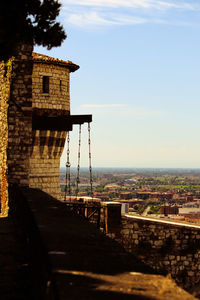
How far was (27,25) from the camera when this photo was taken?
333 inches

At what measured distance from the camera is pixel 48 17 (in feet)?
29.3

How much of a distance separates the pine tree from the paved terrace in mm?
3265

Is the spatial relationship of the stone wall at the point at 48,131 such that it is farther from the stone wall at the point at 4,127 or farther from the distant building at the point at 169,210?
the distant building at the point at 169,210

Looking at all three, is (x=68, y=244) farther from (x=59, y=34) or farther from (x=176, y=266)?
(x=176, y=266)

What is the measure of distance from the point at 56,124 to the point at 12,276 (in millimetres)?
15115

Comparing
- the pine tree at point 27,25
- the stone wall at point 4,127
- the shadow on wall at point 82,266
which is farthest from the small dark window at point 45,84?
the shadow on wall at point 82,266

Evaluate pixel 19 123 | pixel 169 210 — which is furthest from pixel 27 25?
pixel 169 210

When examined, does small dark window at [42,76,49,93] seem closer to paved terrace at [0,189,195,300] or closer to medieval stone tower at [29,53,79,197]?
medieval stone tower at [29,53,79,197]

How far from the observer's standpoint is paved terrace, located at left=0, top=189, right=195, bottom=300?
104 inches

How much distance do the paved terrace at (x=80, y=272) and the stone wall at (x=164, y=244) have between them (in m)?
7.96

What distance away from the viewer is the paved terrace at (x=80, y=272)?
2.65 metres

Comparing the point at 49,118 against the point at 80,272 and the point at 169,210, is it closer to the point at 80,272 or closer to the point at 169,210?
the point at 80,272

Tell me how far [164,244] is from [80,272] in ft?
35.6

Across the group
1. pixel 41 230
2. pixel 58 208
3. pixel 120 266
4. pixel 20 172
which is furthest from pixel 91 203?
pixel 120 266
